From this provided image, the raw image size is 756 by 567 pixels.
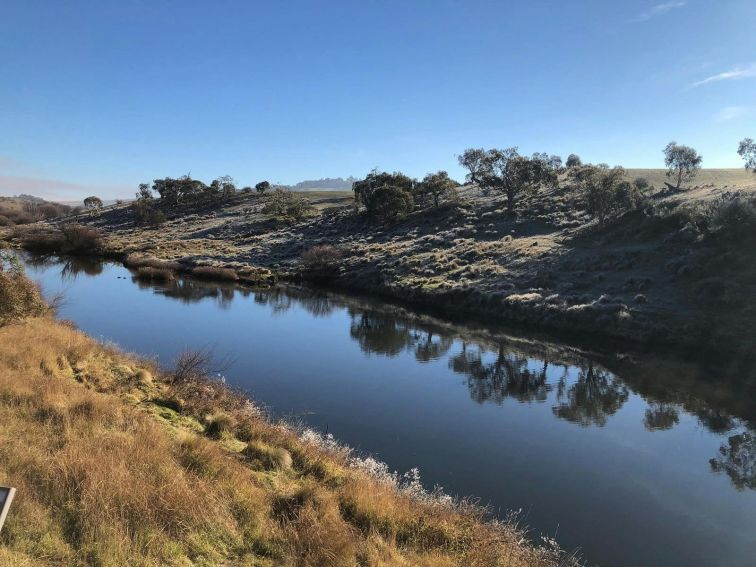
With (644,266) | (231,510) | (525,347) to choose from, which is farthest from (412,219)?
(231,510)

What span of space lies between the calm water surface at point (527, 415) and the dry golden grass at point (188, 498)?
319 cm

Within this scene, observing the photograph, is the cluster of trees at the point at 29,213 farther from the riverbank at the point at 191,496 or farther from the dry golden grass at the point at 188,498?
the dry golden grass at the point at 188,498

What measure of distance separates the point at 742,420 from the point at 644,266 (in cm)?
2341

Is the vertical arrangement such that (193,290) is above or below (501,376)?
above

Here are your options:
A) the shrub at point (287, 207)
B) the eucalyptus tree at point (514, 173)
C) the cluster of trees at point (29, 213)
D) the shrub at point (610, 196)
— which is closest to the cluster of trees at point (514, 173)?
the eucalyptus tree at point (514, 173)

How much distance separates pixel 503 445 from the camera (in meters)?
16.5

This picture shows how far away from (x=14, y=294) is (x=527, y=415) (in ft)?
60.9

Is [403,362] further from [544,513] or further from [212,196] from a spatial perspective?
[212,196]

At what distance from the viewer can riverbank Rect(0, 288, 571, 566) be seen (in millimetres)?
6410

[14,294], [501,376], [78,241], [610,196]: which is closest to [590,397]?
[501,376]

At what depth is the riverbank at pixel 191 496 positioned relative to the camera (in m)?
6.41

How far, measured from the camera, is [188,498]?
7.38 m

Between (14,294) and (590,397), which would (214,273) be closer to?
(14,294)

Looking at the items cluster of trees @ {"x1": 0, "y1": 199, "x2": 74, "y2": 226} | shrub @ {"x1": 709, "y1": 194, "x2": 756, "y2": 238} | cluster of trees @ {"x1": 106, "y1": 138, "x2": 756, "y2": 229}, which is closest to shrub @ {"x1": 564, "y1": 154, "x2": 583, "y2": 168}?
cluster of trees @ {"x1": 106, "y1": 138, "x2": 756, "y2": 229}
